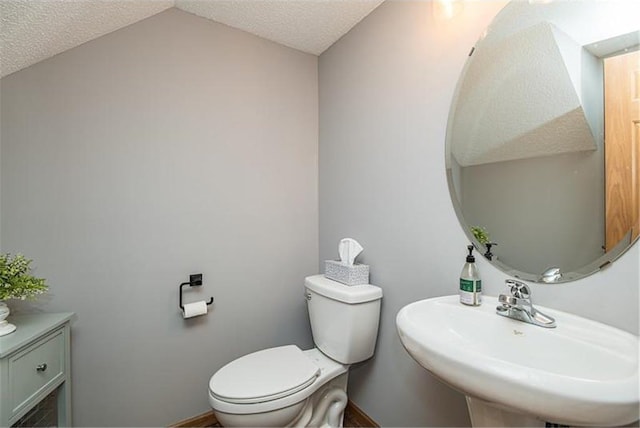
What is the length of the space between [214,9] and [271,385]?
1869 mm

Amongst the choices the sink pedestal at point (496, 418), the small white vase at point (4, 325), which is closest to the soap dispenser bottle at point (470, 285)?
the sink pedestal at point (496, 418)

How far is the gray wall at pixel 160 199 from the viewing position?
1.38 m

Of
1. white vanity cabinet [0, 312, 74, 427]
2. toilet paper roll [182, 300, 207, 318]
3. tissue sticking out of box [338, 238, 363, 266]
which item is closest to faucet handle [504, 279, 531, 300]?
tissue sticking out of box [338, 238, 363, 266]

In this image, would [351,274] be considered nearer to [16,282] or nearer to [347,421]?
[347,421]

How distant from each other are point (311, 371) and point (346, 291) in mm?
385

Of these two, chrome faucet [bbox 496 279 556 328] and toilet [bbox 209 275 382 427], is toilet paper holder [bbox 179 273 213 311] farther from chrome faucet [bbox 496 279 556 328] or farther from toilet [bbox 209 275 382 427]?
chrome faucet [bbox 496 279 556 328]

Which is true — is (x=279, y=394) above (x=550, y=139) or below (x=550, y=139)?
below

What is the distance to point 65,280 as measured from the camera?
141 centimetres

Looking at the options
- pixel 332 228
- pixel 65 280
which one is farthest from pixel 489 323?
pixel 65 280

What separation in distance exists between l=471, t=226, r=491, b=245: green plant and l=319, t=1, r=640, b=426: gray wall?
0.05 m

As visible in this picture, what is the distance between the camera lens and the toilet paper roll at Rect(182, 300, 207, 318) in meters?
1.58

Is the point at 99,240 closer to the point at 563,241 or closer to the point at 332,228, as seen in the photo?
the point at 332,228

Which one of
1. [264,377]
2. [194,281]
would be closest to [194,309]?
[194,281]

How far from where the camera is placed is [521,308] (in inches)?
36.0
